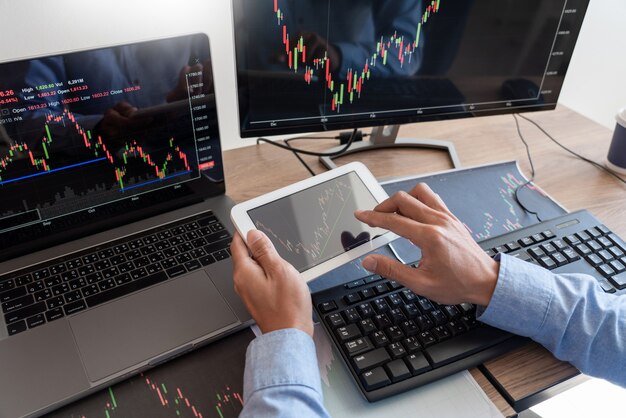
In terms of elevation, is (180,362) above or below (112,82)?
below

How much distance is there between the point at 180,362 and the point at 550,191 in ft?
2.28

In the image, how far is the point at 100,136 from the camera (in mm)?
694

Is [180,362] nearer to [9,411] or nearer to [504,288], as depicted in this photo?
[9,411]

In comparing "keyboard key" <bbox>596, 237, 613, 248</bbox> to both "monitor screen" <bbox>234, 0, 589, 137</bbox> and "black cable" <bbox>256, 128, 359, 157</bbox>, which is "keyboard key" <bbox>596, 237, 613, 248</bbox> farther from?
"black cable" <bbox>256, 128, 359, 157</bbox>

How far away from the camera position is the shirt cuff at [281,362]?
52 cm

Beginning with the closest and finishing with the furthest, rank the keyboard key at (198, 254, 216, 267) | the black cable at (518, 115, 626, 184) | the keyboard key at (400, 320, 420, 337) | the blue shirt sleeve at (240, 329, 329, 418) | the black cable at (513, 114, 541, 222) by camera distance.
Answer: the blue shirt sleeve at (240, 329, 329, 418)
the keyboard key at (400, 320, 420, 337)
the keyboard key at (198, 254, 216, 267)
the black cable at (513, 114, 541, 222)
the black cable at (518, 115, 626, 184)

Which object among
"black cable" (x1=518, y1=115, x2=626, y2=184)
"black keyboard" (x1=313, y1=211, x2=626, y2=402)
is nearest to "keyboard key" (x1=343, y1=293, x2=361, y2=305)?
"black keyboard" (x1=313, y1=211, x2=626, y2=402)

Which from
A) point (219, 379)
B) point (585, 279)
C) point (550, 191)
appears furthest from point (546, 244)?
point (219, 379)

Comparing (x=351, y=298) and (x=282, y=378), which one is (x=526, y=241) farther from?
(x=282, y=378)

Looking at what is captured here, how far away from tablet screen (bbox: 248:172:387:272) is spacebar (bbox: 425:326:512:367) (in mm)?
170

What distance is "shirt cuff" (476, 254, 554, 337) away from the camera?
61cm

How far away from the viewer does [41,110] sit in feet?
2.10

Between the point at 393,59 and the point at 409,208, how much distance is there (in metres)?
0.28

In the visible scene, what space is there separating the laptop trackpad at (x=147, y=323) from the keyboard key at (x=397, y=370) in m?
0.20
